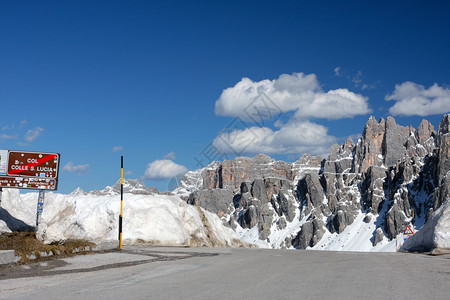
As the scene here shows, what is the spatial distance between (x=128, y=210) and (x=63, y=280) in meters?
21.7

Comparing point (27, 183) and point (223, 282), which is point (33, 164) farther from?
point (223, 282)

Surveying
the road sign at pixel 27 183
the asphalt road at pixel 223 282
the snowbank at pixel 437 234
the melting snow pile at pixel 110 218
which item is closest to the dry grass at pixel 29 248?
the asphalt road at pixel 223 282

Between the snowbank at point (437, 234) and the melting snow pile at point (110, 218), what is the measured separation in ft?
58.6

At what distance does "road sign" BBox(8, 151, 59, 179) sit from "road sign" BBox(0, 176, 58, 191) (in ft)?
0.81

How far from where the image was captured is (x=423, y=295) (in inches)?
352

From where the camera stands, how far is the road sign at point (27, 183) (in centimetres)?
2627

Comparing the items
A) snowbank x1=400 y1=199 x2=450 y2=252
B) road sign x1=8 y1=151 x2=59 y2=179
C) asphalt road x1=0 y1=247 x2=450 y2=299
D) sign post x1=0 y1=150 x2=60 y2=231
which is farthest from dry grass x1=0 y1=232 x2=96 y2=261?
snowbank x1=400 y1=199 x2=450 y2=252

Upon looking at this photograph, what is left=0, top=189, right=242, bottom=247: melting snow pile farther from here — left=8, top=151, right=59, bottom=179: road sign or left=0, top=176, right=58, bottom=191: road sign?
left=8, top=151, right=59, bottom=179: road sign

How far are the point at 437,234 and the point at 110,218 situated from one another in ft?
77.5

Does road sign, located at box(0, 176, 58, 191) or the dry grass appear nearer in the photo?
the dry grass

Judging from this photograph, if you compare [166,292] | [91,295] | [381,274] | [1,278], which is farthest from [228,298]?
[1,278]

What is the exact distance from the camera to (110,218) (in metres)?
34.2

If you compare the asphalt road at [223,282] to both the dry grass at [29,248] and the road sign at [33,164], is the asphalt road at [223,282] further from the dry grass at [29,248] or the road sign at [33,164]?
the road sign at [33,164]

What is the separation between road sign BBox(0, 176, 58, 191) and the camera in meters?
26.3
